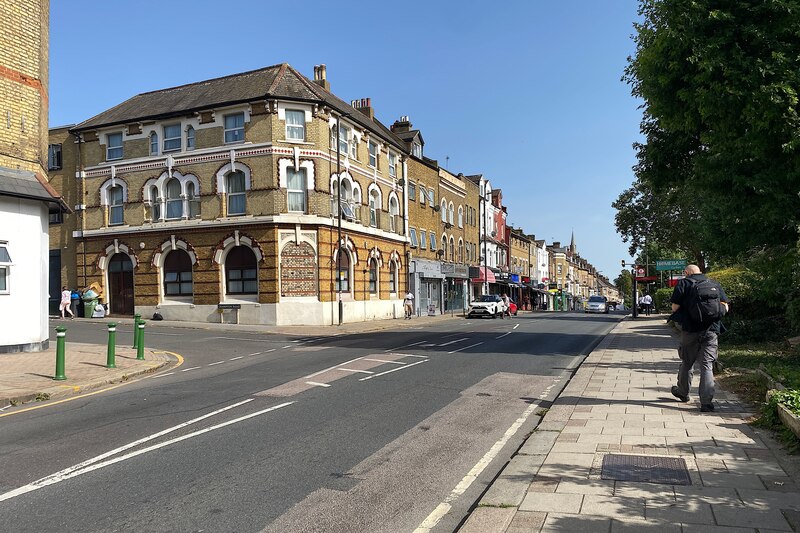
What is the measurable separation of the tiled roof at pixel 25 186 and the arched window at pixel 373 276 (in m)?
20.1

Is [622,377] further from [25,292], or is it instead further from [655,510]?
[25,292]

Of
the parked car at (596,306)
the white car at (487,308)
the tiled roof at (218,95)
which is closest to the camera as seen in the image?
the tiled roof at (218,95)

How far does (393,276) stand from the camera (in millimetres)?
37812

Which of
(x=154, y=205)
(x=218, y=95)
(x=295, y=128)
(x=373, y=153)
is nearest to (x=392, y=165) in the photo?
(x=373, y=153)

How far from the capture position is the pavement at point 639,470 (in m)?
4.07

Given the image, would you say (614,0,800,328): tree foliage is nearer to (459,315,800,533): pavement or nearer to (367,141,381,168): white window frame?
(459,315,800,533): pavement

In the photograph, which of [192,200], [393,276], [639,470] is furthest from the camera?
[393,276]

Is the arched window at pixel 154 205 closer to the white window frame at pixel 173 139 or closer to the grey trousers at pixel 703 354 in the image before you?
the white window frame at pixel 173 139

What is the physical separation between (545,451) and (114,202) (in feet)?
103

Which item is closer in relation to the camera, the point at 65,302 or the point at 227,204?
the point at 227,204

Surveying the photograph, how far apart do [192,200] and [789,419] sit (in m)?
28.4

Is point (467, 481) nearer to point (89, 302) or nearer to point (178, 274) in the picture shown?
point (178, 274)

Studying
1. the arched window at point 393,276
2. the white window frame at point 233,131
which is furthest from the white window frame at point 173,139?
the arched window at point 393,276

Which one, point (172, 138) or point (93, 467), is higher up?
point (172, 138)
